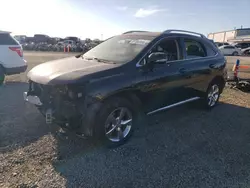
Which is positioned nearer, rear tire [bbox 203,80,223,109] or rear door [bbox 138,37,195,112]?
rear door [bbox 138,37,195,112]

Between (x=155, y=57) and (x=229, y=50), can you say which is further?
(x=229, y=50)

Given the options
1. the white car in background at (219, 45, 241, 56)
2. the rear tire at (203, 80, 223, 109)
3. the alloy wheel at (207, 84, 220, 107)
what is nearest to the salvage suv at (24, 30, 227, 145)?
the rear tire at (203, 80, 223, 109)

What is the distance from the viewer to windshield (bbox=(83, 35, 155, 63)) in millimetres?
3820

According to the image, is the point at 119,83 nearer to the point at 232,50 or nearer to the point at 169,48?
the point at 169,48

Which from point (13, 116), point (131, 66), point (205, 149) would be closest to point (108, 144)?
point (131, 66)

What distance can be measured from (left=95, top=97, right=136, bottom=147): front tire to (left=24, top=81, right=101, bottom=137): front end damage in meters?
0.13

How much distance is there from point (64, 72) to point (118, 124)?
3.81 feet

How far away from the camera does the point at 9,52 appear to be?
717 centimetres

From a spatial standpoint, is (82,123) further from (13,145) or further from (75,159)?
(13,145)

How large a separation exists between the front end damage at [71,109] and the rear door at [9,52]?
15.6ft

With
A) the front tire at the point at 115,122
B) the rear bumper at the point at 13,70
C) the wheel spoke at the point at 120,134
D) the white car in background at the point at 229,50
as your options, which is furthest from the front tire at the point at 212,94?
the white car in background at the point at 229,50

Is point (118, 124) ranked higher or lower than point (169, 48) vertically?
lower

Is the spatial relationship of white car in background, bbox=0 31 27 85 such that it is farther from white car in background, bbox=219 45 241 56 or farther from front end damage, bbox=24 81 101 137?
white car in background, bbox=219 45 241 56

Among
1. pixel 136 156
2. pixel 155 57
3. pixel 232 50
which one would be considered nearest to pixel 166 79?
pixel 155 57
